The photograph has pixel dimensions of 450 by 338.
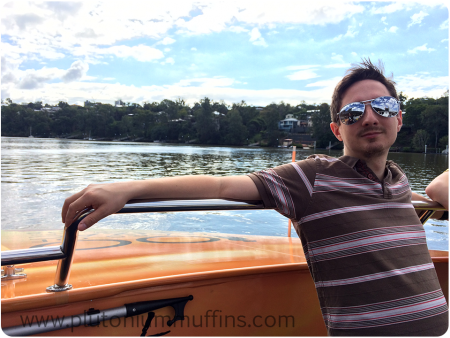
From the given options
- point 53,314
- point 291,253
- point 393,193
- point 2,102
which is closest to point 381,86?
point 393,193

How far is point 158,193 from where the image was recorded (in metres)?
0.89

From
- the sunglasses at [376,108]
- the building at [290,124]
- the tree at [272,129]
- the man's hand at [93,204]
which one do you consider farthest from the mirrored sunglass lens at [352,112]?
the tree at [272,129]

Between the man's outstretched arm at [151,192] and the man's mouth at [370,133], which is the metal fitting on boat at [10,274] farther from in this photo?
the man's mouth at [370,133]

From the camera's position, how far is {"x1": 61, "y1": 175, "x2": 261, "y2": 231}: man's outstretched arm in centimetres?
81

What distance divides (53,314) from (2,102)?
1.25m

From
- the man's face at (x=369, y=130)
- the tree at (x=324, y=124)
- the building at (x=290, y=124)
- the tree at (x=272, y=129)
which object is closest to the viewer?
the man's face at (x=369, y=130)

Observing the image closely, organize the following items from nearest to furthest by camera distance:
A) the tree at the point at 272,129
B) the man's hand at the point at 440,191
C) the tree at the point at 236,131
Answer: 1. the man's hand at the point at 440,191
2. the tree at the point at 272,129
3. the tree at the point at 236,131

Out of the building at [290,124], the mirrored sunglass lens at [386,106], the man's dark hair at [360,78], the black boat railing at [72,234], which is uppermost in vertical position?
the building at [290,124]

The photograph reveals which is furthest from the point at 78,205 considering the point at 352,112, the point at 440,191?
the point at 440,191

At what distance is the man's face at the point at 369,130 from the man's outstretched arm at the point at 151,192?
1.44 ft

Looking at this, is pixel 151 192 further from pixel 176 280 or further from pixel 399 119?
pixel 399 119

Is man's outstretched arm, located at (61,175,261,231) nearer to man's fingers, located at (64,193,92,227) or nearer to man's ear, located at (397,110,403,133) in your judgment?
man's fingers, located at (64,193,92,227)

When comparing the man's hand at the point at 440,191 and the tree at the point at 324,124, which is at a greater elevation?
the tree at the point at 324,124

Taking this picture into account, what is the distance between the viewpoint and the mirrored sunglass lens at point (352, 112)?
1184 millimetres
